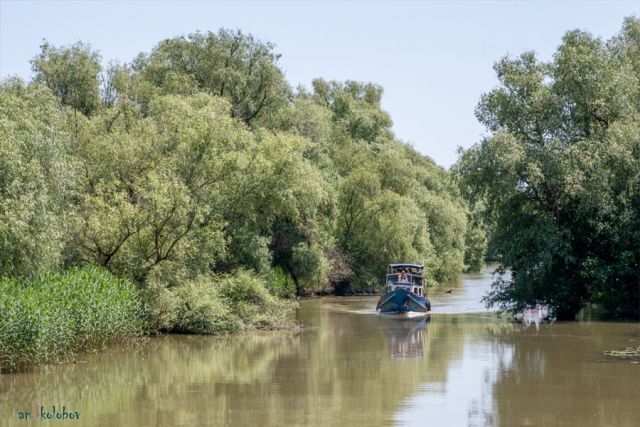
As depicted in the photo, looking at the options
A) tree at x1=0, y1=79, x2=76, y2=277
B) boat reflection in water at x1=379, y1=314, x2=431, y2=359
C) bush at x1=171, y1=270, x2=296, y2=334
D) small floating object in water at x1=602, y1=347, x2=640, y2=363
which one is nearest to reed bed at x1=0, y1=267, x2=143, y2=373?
tree at x1=0, y1=79, x2=76, y2=277

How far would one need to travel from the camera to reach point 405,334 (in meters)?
28.1

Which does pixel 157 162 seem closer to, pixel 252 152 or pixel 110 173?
pixel 110 173

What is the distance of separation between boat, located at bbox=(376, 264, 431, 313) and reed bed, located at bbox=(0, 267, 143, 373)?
1453 centimetres

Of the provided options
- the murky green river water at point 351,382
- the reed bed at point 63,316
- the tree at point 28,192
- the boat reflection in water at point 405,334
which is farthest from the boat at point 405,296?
the tree at point 28,192

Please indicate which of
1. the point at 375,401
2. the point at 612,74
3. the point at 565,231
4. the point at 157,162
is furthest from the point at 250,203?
the point at 375,401

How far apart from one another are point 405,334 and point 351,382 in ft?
33.5

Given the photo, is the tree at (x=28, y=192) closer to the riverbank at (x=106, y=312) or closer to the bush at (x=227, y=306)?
the riverbank at (x=106, y=312)

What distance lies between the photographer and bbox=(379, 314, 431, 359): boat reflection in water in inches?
916

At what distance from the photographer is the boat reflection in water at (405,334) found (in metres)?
23.3

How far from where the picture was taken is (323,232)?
43.2 m

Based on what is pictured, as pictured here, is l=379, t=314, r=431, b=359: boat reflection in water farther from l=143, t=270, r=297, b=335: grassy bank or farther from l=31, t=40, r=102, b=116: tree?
l=31, t=40, r=102, b=116: tree

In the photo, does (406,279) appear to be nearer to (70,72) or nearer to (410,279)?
(410,279)

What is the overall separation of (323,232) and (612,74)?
18932 millimetres

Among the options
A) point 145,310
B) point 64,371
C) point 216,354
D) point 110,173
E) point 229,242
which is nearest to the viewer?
point 64,371
